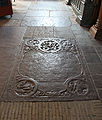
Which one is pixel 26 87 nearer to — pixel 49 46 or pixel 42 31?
pixel 49 46

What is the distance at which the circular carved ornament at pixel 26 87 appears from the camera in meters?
1.60

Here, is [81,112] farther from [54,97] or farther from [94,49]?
[94,49]

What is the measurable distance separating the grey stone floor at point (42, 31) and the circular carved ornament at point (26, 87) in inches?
A: 7.0

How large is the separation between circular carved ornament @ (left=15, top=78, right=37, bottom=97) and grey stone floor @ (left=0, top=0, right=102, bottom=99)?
0.18 metres

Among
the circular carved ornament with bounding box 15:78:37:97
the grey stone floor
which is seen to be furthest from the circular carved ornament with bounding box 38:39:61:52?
A: the circular carved ornament with bounding box 15:78:37:97

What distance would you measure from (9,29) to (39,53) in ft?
3.41

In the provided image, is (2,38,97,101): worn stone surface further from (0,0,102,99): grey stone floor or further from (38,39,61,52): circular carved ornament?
(0,0,102,99): grey stone floor

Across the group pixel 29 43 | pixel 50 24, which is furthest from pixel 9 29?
pixel 50 24

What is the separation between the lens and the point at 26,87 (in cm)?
167

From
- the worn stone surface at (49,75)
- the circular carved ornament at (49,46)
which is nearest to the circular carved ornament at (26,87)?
the worn stone surface at (49,75)

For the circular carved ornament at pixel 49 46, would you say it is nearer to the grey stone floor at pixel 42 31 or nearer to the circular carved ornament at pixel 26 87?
the grey stone floor at pixel 42 31

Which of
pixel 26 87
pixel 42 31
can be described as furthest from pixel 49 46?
pixel 26 87

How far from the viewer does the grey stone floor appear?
2.01m

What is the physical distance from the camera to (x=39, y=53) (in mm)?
2271
